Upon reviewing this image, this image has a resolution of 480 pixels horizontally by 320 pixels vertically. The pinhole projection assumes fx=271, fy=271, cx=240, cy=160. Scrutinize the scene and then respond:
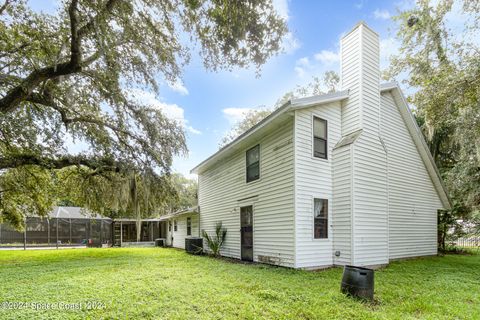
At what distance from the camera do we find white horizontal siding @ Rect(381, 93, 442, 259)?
9.61 meters

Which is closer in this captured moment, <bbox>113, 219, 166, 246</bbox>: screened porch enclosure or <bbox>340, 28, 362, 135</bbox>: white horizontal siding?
<bbox>340, 28, 362, 135</bbox>: white horizontal siding

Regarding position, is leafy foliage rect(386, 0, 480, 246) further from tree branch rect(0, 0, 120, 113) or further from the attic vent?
tree branch rect(0, 0, 120, 113)

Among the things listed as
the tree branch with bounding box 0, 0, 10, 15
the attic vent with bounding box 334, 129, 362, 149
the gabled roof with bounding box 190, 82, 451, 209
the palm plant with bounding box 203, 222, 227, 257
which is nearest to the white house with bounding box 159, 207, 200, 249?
the palm plant with bounding box 203, 222, 227, 257

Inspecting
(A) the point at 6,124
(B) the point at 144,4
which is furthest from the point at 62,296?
(B) the point at 144,4

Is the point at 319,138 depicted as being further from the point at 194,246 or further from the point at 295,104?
the point at 194,246

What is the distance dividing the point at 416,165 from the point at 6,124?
43.6ft

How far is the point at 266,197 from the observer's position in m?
8.73

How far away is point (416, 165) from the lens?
1073 cm

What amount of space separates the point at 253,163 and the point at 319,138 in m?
2.63

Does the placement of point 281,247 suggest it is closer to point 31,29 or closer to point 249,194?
point 249,194

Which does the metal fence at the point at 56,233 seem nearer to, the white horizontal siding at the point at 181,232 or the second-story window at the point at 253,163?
the white horizontal siding at the point at 181,232

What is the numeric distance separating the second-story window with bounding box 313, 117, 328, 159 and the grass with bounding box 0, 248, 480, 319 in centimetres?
329

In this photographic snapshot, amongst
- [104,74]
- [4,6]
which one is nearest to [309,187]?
[104,74]

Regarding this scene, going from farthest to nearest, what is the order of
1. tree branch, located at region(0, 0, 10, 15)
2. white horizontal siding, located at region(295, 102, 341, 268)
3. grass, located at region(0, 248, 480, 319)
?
white horizontal siding, located at region(295, 102, 341, 268), tree branch, located at region(0, 0, 10, 15), grass, located at region(0, 248, 480, 319)
